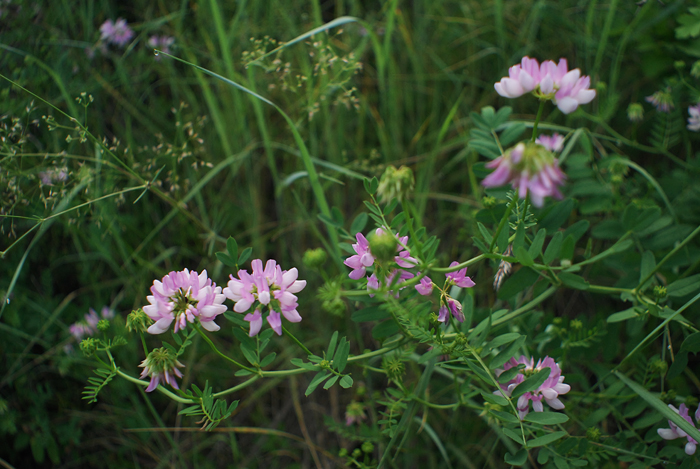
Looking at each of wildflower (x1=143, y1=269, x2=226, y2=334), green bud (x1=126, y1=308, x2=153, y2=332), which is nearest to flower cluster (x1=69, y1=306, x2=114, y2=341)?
green bud (x1=126, y1=308, x2=153, y2=332)

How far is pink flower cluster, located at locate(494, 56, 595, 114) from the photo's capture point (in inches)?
29.6

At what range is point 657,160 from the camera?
1812 mm

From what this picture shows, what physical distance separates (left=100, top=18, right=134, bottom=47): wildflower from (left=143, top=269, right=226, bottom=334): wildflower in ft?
5.21

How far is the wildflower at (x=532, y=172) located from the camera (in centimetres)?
61

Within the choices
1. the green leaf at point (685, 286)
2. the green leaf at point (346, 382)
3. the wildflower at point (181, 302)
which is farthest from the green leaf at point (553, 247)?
the wildflower at point (181, 302)

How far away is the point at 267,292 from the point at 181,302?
18 centimetres

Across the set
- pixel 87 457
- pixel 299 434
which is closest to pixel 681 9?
pixel 299 434

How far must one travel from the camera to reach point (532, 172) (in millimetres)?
620

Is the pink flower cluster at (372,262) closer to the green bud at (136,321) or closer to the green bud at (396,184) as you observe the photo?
the green bud at (396,184)

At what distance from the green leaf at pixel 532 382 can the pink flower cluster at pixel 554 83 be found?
520 mm

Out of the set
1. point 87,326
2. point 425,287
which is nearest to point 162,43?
point 87,326

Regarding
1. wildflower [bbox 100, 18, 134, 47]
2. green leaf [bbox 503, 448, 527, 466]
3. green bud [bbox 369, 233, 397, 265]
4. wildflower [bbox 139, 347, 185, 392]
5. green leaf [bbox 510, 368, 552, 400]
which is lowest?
green leaf [bbox 503, 448, 527, 466]

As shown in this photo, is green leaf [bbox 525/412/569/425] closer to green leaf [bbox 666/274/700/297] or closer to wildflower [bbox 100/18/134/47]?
green leaf [bbox 666/274/700/297]

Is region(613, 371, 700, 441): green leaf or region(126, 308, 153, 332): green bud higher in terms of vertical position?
region(126, 308, 153, 332): green bud
